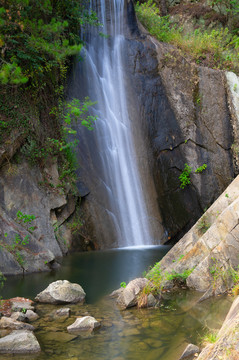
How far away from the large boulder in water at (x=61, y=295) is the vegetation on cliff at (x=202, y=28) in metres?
11.2

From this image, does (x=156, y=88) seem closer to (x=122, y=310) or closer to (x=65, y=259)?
(x=65, y=259)

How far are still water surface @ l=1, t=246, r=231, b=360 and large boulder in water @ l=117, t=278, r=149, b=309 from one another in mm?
119


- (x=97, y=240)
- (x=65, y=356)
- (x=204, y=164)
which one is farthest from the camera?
(x=204, y=164)

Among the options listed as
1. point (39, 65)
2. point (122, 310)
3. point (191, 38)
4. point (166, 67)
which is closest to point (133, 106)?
point (166, 67)

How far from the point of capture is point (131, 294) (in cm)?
521

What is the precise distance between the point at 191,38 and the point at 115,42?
12.3 feet

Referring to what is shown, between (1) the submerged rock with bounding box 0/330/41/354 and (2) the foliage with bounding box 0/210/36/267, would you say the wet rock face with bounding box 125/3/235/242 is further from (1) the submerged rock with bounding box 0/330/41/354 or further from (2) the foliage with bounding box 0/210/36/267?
(1) the submerged rock with bounding box 0/330/41/354

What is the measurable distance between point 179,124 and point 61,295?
839 centimetres

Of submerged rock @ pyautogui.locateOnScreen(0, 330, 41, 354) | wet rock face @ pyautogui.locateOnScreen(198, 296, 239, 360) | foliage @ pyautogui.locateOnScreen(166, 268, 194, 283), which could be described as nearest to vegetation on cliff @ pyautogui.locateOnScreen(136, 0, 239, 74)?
foliage @ pyautogui.locateOnScreen(166, 268, 194, 283)

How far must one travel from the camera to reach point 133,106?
1253cm

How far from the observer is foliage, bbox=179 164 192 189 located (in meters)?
11.6

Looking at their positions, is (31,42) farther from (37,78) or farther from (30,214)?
(30,214)

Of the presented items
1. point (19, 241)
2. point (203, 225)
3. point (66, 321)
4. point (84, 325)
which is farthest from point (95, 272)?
point (84, 325)

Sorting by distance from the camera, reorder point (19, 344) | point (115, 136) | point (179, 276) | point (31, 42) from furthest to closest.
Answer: point (115, 136) < point (31, 42) < point (179, 276) < point (19, 344)
